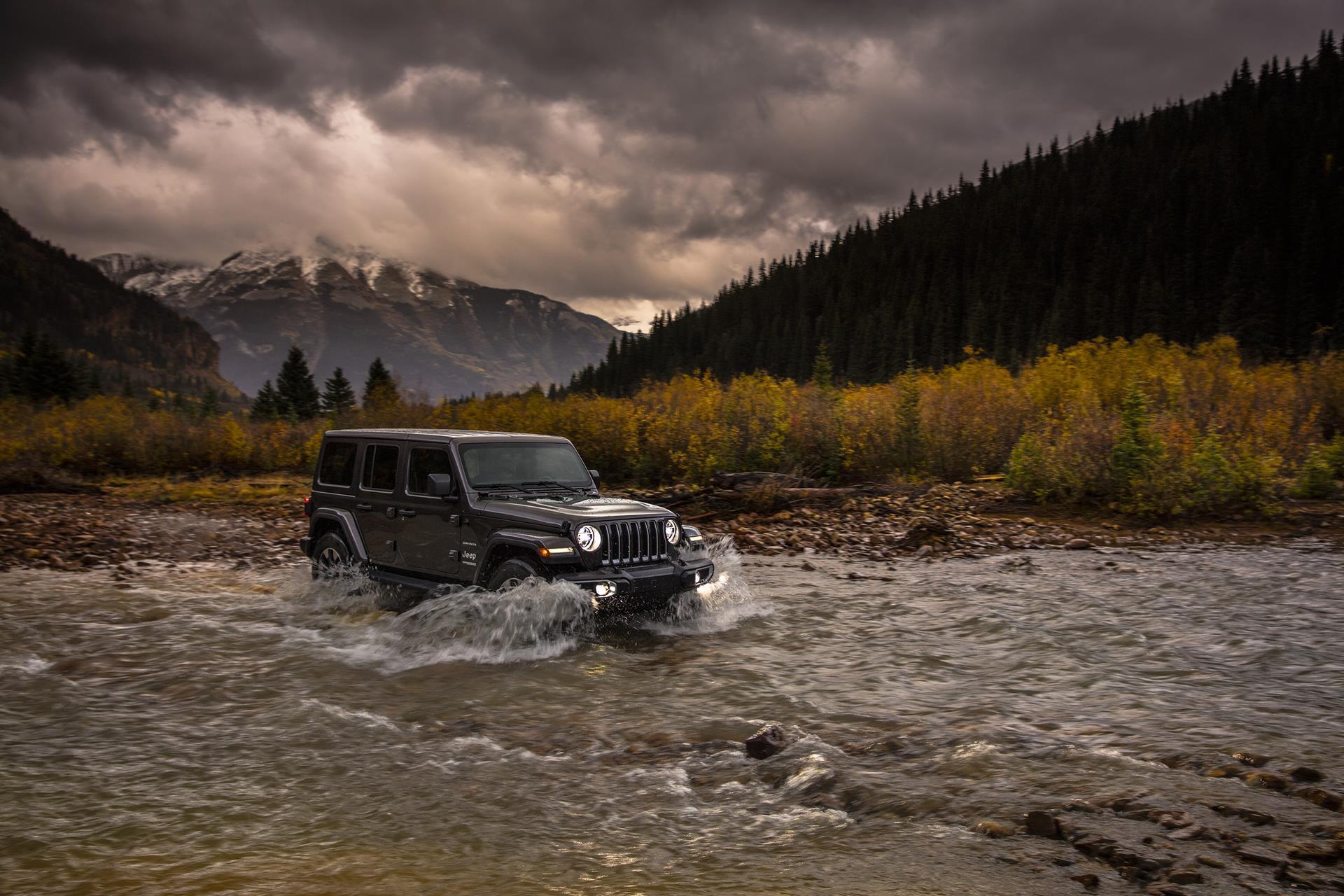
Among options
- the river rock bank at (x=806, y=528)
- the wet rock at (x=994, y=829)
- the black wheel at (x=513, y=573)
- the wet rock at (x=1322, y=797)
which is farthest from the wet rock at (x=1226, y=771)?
the river rock bank at (x=806, y=528)

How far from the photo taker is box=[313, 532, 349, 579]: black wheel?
9.62m

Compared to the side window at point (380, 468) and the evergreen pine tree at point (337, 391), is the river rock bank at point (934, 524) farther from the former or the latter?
the evergreen pine tree at point (337, 391)

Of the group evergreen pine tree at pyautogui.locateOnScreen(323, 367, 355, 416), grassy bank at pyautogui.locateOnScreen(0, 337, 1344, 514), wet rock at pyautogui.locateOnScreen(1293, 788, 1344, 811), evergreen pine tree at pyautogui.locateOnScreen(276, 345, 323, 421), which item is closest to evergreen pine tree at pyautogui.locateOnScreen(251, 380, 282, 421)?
evergreen pine tree at pyautogui.locateOnScreen(276, 345, 323, 421)

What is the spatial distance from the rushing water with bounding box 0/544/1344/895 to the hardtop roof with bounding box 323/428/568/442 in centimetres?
184

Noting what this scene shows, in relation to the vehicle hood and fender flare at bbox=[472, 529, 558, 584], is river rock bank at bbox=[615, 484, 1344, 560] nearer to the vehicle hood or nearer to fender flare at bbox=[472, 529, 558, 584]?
the vehicle hood

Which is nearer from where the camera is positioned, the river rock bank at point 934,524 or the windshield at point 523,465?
the windshield at point 523,465

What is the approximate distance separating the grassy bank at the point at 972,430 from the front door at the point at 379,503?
11.8 metres

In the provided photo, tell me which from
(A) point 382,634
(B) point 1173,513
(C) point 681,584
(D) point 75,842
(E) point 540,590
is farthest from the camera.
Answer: (B) point 1173,513

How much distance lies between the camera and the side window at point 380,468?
9.20 metres

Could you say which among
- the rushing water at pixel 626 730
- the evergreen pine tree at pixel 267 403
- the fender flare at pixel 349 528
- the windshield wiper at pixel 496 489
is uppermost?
the evergreen pine tree at pixel 267 403

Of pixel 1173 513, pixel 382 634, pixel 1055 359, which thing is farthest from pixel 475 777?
pixel 1055 359

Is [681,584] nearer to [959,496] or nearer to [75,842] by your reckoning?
[75,842]

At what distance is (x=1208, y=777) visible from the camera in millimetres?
4863

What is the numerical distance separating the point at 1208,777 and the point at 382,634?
23.7ft
